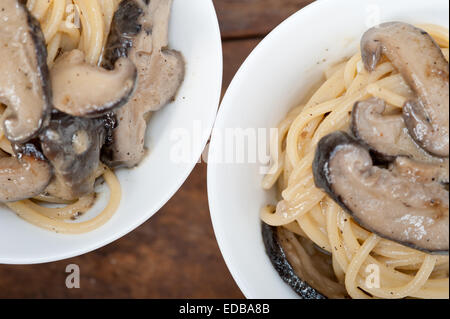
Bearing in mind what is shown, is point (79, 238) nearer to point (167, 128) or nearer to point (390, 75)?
point (167, 128)

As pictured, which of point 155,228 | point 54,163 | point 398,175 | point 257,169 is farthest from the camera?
point 155,228

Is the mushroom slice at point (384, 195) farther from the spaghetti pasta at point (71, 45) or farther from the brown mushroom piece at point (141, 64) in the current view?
the spaghetti pasta at point (71, 45)

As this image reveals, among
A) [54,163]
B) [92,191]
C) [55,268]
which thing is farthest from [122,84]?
[55,268]

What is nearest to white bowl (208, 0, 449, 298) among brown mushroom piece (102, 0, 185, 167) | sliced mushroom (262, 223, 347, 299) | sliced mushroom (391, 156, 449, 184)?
sliced mushroom (262, 223, 347, 299)

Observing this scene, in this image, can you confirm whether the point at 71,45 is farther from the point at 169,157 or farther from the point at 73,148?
the point at 169,157

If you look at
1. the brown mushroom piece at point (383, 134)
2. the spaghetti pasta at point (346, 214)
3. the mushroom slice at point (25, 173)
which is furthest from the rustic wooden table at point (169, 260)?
Result: the brown mushroom piece at point (383, 134)

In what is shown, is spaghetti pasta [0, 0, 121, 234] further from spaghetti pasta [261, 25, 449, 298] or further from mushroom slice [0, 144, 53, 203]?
spaghetti pasta [261, 25, 449, 298]
